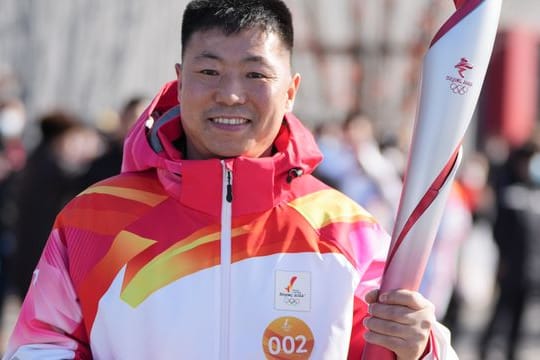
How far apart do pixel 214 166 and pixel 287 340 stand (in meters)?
0.37

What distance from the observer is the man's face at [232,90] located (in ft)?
7.80

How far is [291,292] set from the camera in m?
2.37

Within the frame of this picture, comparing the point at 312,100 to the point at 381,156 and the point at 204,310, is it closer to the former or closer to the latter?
the point at 381,156

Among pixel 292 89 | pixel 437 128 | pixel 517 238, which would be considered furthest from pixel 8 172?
pixel 437 128

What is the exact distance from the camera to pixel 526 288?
7.51 m

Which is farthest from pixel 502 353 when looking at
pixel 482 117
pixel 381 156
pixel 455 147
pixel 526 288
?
pixel 482 117

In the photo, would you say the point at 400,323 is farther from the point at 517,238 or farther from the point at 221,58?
the point at 517,238

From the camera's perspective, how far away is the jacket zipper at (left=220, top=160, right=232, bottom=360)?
2.33 metres

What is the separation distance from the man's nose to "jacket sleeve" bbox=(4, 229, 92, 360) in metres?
0.45

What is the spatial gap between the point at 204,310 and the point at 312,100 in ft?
56.5

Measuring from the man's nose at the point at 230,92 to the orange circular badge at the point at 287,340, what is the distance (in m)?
0.44

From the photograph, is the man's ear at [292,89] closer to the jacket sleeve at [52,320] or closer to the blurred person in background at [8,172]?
the jacket sleeve at [52,320]

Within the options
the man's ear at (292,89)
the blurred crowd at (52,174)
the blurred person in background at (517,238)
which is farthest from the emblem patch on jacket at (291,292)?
the blurred person in background at (517,238)

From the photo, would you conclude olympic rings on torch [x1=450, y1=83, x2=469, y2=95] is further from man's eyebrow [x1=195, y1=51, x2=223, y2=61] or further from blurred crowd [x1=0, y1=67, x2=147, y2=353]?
blurred crowd [x1=0, y1=67, x2=147, y2=353]
